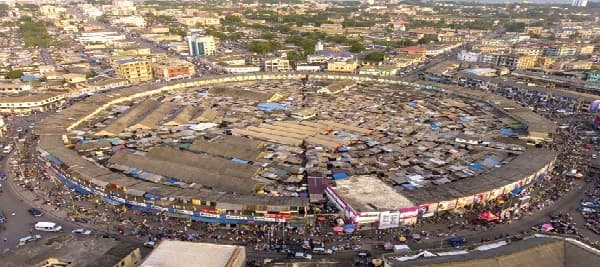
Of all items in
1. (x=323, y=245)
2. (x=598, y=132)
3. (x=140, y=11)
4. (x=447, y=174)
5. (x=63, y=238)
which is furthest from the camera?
(x=140, y=11)

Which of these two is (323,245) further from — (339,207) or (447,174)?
(447,174)

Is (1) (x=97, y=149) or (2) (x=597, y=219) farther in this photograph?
(1) (x=97, y=149)

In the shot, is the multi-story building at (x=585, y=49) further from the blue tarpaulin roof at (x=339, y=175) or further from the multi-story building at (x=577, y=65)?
the blue tarpaulin roof at (x=339, y=175)

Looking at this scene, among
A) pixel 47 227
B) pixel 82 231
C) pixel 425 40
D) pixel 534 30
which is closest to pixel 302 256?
pixel 82 231

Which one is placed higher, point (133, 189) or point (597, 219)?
point (133, 189)

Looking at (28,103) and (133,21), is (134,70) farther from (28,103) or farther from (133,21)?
(133,21)

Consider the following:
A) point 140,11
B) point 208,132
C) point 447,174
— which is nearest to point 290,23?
point 140,11

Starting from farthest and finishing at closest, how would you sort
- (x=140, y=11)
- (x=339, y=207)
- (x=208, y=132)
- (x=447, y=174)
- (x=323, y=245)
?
(x=140, y=11)
(x=208, y=132)
(x=447, y=174)
(x=339, y=207)
(x=323, y=245)
